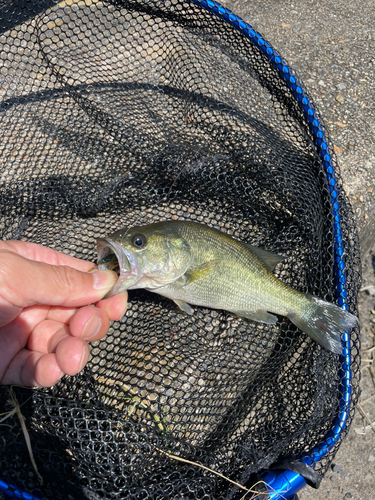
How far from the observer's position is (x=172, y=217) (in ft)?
11.8

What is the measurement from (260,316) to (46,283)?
157 cm

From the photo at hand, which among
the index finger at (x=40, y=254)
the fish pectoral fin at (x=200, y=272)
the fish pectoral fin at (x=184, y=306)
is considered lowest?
the index finger at (x=40, y=254)

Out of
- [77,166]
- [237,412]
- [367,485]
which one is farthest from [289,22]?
[367,485]

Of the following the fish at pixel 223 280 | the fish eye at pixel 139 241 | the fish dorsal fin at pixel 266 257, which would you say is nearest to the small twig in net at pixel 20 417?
the fish at pixel 223 280

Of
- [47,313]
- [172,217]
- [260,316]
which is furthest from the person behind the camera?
[172,217]

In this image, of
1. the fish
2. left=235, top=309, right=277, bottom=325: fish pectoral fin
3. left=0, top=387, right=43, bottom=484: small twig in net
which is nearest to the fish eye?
the fish

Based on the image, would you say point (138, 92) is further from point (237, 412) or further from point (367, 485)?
point (367, 485)

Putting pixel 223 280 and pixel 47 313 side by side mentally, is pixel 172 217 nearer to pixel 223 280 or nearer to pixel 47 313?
pixel 223 280

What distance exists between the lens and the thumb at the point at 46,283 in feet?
6.84

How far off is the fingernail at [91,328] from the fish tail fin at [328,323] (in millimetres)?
1478

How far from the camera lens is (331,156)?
10.7ft

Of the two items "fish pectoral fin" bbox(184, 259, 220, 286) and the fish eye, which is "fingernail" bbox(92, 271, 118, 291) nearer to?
the fish eye

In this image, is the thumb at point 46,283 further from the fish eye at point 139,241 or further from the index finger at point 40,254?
the index finger at point 40,254

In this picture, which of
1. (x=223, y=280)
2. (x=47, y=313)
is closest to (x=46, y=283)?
(x=47, y=313)
